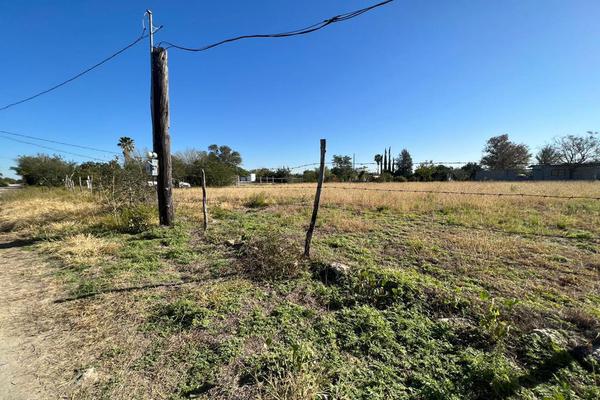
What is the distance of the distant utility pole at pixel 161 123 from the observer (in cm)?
743

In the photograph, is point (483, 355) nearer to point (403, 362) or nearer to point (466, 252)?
point (403, 362)

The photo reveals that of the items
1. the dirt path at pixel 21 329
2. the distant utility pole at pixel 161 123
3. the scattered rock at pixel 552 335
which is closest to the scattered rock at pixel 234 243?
the distant utility pole at pixel 161 123

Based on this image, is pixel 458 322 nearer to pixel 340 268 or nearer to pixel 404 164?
pixel 340 268

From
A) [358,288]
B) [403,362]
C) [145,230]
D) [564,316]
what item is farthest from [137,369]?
[145,230]

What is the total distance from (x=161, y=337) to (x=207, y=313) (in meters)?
0.50

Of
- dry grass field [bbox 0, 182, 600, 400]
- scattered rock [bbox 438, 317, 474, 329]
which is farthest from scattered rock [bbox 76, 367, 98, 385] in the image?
scattered rock [bbox 438, 317, 474, 329]

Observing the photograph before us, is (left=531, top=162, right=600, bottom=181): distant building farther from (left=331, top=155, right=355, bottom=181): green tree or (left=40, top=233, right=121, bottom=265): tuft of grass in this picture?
(left=40, top=233, right=121, bottom=265): tuft of grass

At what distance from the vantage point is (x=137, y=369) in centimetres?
233

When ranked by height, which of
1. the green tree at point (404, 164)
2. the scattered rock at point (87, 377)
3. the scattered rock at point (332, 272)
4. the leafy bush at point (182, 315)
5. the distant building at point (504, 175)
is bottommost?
the scattered rock at point (87, 377)

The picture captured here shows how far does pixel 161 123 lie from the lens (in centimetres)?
750

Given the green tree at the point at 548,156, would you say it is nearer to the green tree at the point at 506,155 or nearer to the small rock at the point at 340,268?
the green tree at the point at 506,155

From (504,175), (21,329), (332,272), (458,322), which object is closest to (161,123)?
(21,329)

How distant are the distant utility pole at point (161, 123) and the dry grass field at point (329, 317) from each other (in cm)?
163

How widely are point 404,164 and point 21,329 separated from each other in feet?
206
